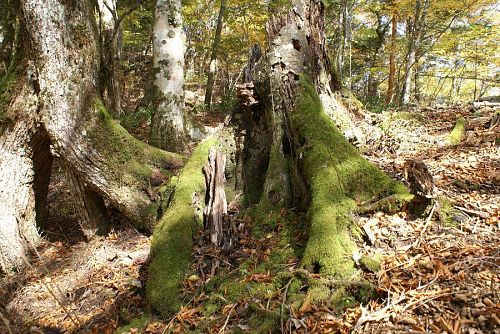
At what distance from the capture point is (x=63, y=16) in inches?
175

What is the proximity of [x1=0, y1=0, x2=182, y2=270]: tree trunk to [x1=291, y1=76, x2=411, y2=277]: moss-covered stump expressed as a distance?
2317 mm

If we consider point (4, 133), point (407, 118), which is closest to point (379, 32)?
point (407, 118)

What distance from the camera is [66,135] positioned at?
178 inches

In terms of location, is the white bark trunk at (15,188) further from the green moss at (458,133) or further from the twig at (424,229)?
the green moss at (458,133)

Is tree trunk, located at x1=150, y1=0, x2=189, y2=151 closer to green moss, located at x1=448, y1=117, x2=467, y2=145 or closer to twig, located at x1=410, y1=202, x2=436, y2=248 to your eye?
green moss, located at x1=448, y1=117, x2=467, y2=145

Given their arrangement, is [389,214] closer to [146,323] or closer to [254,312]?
[254,312]

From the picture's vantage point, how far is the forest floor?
213 centimetres

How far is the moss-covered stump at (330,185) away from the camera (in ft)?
9.04

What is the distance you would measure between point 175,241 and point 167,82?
12.2ft

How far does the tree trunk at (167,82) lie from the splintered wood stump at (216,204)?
2141 millimetres

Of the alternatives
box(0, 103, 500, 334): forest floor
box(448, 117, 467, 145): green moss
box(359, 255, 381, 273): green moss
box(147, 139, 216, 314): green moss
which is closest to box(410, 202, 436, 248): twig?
box(0, 103, 500, 334): forest floor

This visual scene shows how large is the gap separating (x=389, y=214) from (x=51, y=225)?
574cm

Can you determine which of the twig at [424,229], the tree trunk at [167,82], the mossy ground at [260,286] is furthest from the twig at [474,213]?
the tree trunk at [167,82]

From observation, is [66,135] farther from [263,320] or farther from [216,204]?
[263,320]
